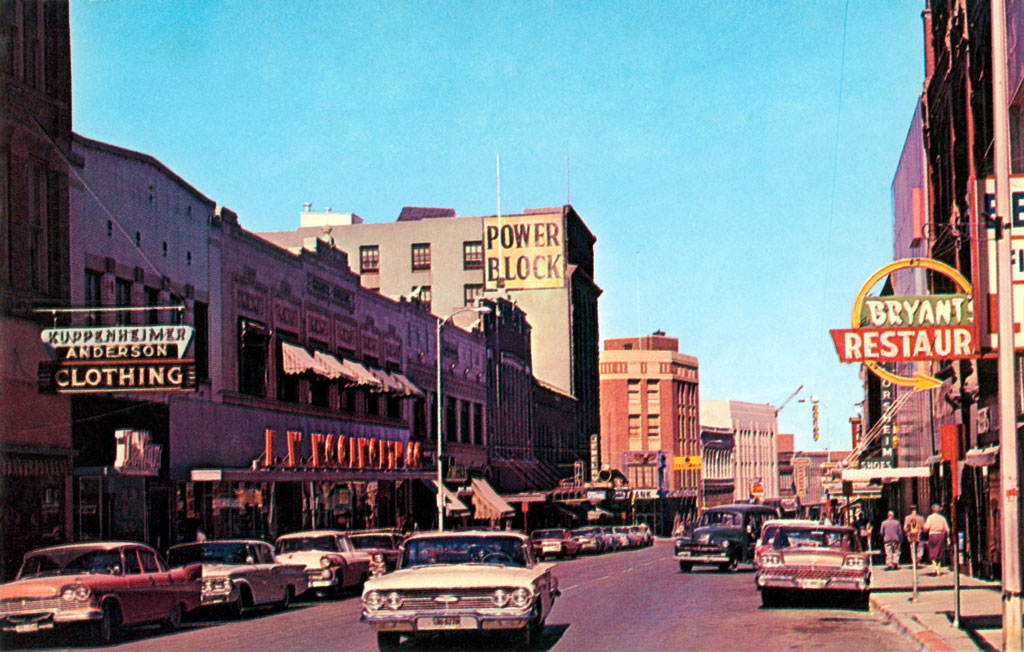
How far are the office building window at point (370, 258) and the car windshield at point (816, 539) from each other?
6977 cm

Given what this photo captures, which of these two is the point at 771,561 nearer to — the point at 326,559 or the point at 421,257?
the point at 326,559

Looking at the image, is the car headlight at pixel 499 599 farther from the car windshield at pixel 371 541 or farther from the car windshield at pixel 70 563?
the car windshield at pixel 371 541

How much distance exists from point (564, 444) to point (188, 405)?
60.7m

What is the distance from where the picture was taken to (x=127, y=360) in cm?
2775

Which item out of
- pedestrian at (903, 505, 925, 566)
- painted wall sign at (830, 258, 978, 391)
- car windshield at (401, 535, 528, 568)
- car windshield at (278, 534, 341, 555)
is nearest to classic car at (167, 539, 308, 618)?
car windshield at (278, 534, 341, 555)

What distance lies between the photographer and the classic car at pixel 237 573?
939 inches

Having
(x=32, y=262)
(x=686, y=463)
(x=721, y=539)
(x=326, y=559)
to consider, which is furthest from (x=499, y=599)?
(x=686, y=463)

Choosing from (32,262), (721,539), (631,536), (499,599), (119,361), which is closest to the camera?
(499,599)

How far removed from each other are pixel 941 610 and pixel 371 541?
16994mm

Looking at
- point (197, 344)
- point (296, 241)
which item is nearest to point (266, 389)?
point (197, 344)

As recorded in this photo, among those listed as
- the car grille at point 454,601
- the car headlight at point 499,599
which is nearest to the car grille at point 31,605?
the car grille at point 454,601

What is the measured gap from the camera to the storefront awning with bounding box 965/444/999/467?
26.8 m

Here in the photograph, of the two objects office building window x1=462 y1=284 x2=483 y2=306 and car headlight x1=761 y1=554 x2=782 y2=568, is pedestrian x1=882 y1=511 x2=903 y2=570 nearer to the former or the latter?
car headlight x1=761 y1=554 x2=782 y2=568

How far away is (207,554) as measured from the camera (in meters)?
25.0
